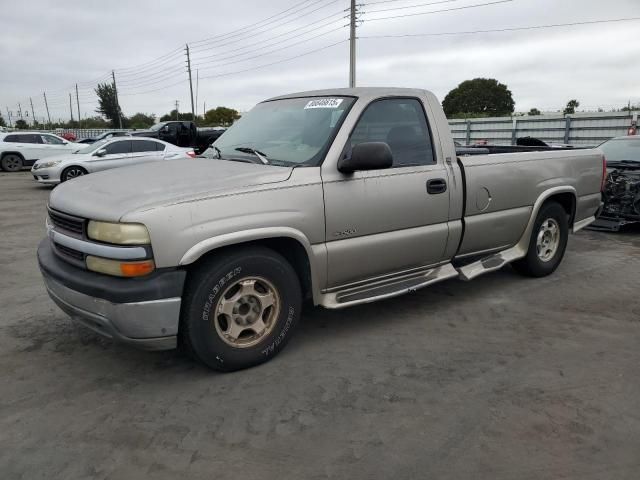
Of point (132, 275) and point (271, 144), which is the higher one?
point (271, 144)

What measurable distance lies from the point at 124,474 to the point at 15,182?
16.5m

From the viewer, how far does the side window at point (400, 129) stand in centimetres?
390

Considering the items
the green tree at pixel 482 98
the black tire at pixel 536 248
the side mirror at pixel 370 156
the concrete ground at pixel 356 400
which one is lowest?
the concrete ground at pixel 356 400

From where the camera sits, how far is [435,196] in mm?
4070

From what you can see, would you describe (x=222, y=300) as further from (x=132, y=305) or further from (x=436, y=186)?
(x=436, y=186)

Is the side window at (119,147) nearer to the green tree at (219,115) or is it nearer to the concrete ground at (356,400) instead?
the concrete ground at (356,400)

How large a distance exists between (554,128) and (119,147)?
48.9ft

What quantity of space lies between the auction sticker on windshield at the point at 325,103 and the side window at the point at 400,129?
0.78 ft

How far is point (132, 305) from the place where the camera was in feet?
9.34

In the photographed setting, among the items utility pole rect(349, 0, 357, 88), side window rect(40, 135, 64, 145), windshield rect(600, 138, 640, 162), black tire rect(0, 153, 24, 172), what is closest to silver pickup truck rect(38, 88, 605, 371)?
windshield rect(600, 138, 640, 162)

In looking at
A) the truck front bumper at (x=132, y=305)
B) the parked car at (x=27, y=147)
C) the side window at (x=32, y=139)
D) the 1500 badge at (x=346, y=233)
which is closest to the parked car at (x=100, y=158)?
the parked car at (x=27, y=147)

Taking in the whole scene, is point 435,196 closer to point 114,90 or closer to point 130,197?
point 130,197

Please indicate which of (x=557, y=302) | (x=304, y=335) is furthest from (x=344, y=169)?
(x=557, y=302)

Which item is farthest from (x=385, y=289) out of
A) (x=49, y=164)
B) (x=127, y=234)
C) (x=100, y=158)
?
(x=49, y=164)
